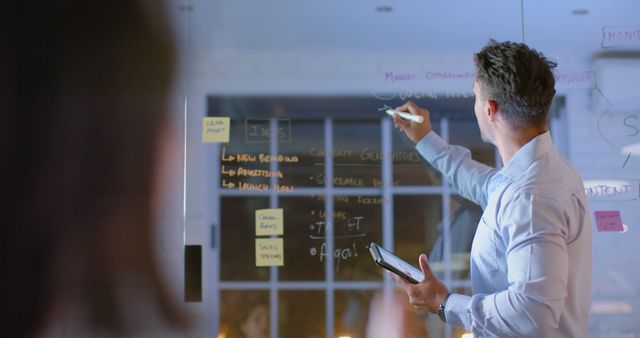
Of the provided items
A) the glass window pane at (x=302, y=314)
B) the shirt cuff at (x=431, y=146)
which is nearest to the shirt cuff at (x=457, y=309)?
the shirt cuff at (x=431, y=146)

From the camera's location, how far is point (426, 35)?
8.87ft

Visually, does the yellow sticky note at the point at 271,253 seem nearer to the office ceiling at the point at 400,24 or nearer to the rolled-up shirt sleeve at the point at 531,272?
the office ceiling at the point at 400,24

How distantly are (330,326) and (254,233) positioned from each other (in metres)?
0.53

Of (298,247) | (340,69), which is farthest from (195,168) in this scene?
(340,69)

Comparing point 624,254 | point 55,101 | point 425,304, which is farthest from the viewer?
point 55,101

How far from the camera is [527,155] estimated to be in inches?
64.4

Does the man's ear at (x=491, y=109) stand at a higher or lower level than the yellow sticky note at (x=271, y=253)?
higher

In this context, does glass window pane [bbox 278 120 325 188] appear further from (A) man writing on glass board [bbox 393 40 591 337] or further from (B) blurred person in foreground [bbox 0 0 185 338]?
(A) man writing on glass board [bbox 393 40 591 337]

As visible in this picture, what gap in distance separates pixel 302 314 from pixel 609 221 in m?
1.38

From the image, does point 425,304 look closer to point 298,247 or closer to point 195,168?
point 298,247

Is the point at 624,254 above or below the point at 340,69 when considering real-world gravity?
below

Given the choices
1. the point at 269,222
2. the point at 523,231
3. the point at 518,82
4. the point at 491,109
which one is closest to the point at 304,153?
the point at 269,222

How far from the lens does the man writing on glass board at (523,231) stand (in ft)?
4.82

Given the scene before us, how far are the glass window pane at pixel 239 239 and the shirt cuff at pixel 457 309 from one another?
45.2 inches
